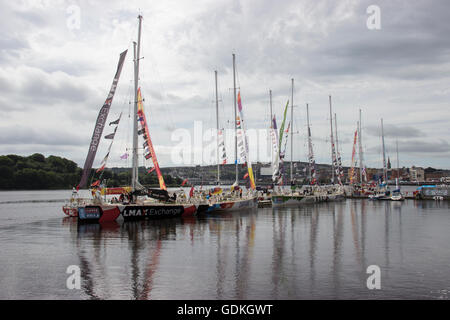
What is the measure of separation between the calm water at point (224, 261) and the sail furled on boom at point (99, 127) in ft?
16.4

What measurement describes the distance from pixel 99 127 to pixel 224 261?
70.5 feet

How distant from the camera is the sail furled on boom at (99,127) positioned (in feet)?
119

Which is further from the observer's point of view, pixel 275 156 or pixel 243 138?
pixel 275 156

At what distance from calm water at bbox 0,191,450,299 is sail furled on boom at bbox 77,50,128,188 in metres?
5.00

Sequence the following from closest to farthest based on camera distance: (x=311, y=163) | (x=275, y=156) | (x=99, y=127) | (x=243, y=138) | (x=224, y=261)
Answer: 1. (x=224, y=261)
2. (x=99, y=127)
3. (x=243, y=138)
4. (x=275, y=156)
5. (x=311, y=163)

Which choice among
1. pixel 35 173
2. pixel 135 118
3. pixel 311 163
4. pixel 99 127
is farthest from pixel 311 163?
pixel 35 173

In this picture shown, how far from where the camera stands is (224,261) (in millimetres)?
21656

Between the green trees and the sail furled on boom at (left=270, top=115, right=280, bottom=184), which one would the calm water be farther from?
the green trees

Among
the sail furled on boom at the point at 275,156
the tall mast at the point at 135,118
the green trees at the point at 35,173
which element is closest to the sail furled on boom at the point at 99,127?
the tall mast at the point at 135,118

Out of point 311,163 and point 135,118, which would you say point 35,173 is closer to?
point 311,163

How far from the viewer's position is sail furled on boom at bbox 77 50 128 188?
36406 millimetres

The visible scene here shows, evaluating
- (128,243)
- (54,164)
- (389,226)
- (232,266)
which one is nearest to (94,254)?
(128,243)

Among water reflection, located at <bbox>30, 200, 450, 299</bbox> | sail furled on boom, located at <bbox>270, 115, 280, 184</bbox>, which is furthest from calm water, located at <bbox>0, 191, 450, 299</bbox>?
sail furled on boom, located at <bbox>270, 115, 280, 184</bbox>

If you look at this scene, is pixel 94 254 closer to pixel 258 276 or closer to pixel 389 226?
pixel 258 276
